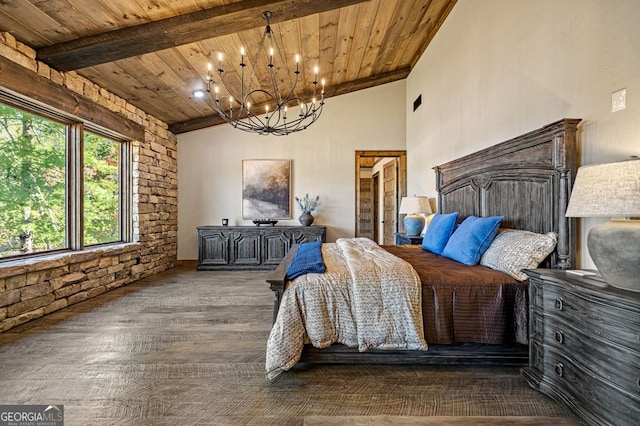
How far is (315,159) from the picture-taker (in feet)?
19.2

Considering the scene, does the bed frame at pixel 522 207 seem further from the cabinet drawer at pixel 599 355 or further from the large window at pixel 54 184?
the large window at pixel 54 184

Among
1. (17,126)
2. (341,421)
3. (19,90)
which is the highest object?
(19,90)

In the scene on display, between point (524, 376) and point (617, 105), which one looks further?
point (524, 376)

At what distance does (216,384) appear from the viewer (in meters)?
1.92

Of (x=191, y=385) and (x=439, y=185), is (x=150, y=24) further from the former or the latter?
(x=439, y=185)

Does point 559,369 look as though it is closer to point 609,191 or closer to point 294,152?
point 609,191

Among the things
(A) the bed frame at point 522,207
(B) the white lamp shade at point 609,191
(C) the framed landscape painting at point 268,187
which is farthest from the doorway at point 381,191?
(B) the white lamp shade at point 609,191

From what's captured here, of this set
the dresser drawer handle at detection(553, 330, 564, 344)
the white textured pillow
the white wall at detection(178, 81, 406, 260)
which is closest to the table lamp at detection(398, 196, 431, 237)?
the white wall at detection(178, 81, 406, 260)

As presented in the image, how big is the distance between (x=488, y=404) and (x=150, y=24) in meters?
3.96

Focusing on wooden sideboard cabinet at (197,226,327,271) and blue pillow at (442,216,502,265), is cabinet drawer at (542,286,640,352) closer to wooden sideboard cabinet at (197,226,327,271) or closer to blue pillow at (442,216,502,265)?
blue pillow at (442,216,502,265)

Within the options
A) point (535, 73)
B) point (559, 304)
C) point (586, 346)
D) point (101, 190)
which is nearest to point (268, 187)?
point (101, 190)

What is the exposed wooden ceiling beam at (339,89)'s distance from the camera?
5539mm

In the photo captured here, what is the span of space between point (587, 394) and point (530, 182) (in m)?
1.49

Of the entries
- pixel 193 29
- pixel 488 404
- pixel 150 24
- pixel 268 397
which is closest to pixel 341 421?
pixel 268 397
